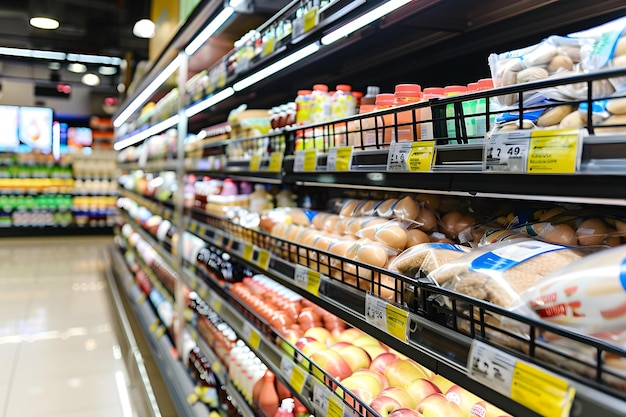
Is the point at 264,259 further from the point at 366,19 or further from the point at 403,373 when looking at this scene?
the point at 366,19

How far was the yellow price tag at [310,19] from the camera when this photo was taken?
1447 millimetres

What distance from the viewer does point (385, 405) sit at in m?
1.16

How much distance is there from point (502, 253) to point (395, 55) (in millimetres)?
1194

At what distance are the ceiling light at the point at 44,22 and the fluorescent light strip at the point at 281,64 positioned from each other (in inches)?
220

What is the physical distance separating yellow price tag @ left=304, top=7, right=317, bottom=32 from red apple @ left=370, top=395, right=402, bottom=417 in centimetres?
97

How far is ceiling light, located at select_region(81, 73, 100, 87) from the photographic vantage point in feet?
33.4

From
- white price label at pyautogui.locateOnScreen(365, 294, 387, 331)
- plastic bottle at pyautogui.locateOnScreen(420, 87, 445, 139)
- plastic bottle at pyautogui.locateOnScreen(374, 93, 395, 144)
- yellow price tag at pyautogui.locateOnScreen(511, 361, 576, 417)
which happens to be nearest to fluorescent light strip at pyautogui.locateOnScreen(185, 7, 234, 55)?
plastic bottle at pyautogui.locateOnScreen(374, 93, 395, 144)

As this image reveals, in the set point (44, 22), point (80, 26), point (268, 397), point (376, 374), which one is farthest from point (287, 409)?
point (80, 26)

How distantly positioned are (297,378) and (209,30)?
1.94 meters

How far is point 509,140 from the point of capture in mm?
778

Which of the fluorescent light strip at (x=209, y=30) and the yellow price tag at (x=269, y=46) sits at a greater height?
the fluorescent light strip at (x=209, y=30)

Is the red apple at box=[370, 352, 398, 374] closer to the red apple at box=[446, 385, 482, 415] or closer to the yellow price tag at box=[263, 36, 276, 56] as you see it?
the red apple at box=[446, 385, 482, 415]

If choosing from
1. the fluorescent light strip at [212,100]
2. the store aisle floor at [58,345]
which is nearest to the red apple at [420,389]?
the fluorescent light strip at [212,100]

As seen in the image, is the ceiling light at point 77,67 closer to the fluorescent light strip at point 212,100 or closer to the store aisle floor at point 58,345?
the store aisle floor at point 58,345
